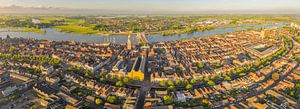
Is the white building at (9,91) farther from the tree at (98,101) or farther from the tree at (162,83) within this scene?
the tree at (162,83)

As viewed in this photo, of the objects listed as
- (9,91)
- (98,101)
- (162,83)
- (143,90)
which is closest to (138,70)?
(162,83)

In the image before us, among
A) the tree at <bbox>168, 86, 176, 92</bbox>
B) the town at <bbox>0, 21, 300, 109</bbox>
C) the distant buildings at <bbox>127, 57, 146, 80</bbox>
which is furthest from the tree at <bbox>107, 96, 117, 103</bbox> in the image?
the tree at <bbox>168, 86, 176, 92</bbox>

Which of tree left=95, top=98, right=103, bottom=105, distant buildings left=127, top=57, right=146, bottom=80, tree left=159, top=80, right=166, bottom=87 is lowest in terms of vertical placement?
tree left=95, top=98, right=103, bottom=105

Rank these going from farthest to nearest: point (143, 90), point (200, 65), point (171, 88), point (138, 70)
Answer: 1. point (200, 65)
2. point (138, 70)
3. point (143, 90)
4. point (171, 88)

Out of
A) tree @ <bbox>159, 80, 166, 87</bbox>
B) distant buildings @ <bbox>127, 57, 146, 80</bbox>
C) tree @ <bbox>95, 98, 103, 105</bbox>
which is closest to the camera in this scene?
tree @ <bbox>95, 98, 103, 105</bbox>

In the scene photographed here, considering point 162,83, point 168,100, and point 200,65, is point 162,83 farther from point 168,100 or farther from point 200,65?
point 200,65

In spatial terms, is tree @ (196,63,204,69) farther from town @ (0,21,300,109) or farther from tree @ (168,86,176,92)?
tree @ (168,86,176,92)

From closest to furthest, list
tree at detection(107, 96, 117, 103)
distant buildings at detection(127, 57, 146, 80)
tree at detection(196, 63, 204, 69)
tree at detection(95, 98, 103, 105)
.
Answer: tree at detection(95, 98, 103, 105) → tree at detection(107, 96, 117, 103) → distant buildings at detection(127, 57, 146, 80) → tree at detection(196, 63, 204, 69)

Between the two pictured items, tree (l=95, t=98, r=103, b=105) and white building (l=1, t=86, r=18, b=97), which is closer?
tree (l=95, t=98, r=103, b=105)

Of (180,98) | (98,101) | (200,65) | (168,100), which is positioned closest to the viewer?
(98,101)

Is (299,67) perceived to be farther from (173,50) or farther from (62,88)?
(62,88)
